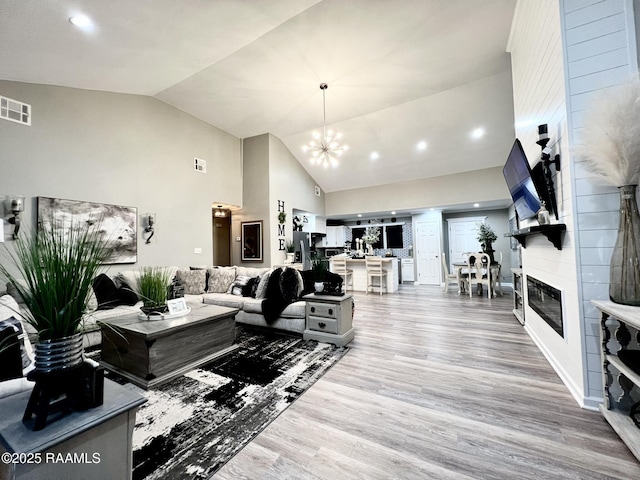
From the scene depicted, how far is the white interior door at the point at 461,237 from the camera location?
836 centimetres

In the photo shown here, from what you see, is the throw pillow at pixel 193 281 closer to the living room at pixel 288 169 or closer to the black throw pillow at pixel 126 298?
the living room at pixel 288 169

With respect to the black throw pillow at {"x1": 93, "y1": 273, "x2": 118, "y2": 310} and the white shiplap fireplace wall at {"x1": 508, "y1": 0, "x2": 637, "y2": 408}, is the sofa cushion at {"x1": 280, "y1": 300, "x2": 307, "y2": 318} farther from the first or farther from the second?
the white shiplap fireplace wall at {"x1": 508, "y1": 0, "x2": 637, "y2": 408}

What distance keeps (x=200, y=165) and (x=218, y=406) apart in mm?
5205

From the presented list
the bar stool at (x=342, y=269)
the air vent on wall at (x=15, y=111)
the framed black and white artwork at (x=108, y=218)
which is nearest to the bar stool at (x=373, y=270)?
the bar stool at (x=342, y=269)

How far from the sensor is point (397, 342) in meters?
3.27

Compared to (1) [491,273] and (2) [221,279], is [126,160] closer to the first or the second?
(2) [221,279]

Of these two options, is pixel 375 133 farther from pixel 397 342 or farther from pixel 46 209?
pixel 46 209

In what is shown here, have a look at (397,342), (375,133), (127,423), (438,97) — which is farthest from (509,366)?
(375,133)

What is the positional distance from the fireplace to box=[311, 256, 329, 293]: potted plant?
2.35 meters

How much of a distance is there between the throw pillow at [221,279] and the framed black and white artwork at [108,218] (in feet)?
4.50

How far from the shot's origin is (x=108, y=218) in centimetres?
422

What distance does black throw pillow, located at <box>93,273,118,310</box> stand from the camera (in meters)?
3.62

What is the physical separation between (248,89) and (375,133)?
315 cm

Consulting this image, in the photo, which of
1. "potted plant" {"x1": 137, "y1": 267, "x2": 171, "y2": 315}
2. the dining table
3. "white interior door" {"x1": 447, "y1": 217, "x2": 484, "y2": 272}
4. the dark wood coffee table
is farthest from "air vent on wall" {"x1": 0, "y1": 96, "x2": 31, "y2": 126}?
"white interior door" {"x1": 447, "y1": 217, "x2": 484, "y2": 272}
